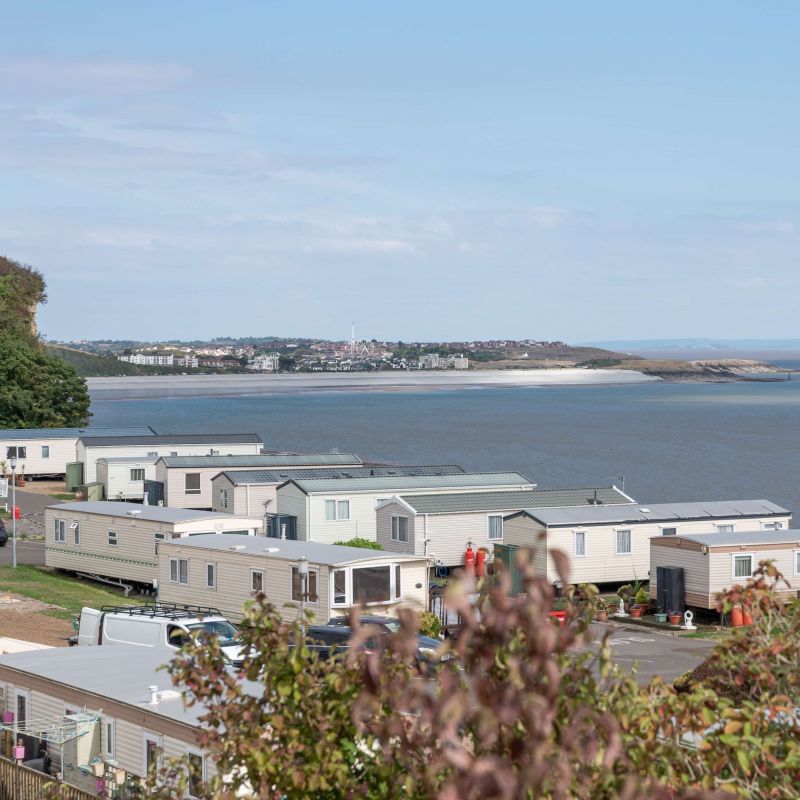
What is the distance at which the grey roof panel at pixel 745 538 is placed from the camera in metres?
34.9

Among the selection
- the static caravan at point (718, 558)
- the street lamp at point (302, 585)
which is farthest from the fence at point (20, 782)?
the static caravan at point (718, 558)

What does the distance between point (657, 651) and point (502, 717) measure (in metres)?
26.7

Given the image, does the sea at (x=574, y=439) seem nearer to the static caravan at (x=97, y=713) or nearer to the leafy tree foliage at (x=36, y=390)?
the leafy tree foliage at (x=36, y=390)

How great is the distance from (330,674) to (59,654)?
535 inches

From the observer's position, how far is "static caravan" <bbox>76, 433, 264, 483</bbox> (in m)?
64.5

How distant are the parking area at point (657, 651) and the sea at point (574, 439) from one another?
43.4 metres

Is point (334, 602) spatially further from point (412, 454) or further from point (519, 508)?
point (412, 454)

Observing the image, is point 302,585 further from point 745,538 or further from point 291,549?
point 745,538

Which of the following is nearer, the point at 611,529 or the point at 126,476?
the point at 611,529

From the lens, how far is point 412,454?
357 feet

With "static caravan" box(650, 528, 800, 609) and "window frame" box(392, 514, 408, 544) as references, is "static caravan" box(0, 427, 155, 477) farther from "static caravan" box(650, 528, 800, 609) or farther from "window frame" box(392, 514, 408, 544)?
"static caravan" box(650, 528, 800, 609)

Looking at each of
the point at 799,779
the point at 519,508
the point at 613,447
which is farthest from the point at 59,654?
the point at 613,447

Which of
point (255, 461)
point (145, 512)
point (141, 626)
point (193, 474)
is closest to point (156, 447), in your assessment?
point (193, 474)

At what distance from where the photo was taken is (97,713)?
17.3m
